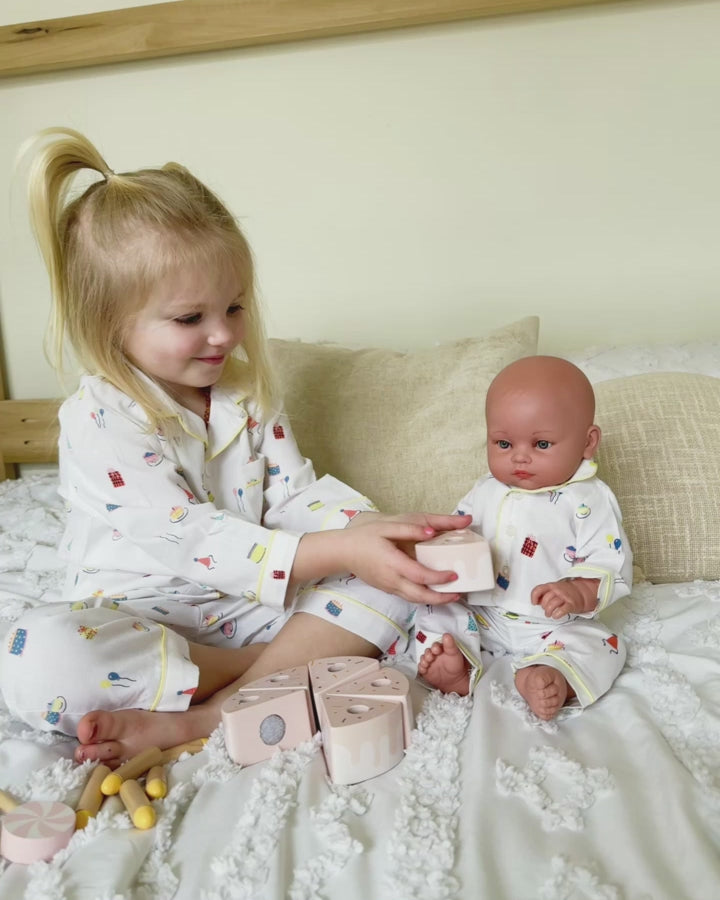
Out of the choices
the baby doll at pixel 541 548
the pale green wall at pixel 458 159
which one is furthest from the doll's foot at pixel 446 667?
the pale green wall at pixel 458 159

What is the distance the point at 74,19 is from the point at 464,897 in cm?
181

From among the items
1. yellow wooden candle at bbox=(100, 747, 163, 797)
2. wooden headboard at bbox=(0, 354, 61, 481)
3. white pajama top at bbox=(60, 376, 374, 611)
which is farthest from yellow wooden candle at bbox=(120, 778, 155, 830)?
wooden headboard at bbox=(0, 354, 61, 481)

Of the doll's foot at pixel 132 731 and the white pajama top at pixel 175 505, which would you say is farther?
the white pajama top at pixel 175 505

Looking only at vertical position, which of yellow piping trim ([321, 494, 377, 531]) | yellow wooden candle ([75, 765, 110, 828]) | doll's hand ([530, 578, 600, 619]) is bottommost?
yellow wooden candle ([75, 765, 110, 828])

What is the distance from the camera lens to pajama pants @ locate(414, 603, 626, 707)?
82cm

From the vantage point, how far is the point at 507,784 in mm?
667

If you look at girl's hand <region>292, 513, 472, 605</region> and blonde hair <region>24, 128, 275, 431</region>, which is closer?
girl's hand <region>292, 513, 472, 605</region>

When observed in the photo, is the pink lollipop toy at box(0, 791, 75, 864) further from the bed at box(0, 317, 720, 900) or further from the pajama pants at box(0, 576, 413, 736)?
the pajama pants at box(0, 576, 413, 736)

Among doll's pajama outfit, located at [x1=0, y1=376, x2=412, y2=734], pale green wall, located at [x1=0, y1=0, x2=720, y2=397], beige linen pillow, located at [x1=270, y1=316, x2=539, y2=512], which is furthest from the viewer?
pale green wall, located at [x1=0, y1=0, x2=720, y2=397]

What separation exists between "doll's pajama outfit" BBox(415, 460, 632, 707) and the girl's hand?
0.06 metres

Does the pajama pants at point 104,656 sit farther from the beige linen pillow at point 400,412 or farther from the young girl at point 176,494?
the beige linen pillow at point 400,412

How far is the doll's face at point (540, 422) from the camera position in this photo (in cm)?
87

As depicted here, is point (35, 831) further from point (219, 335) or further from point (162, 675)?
point (219, 335)

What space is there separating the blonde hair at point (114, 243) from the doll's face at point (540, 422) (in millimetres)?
378
